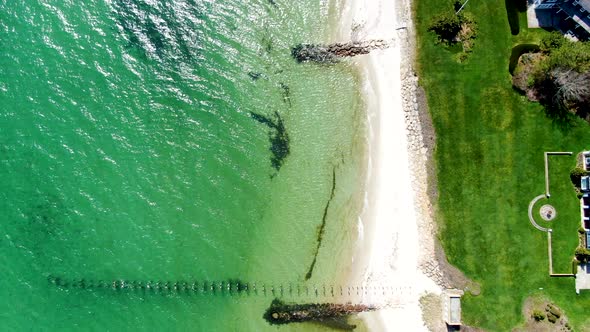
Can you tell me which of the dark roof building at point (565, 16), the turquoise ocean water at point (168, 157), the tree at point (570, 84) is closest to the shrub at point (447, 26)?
the dark roof building at point (565, 16)

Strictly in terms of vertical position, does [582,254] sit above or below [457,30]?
below

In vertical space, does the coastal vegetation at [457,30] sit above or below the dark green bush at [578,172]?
above

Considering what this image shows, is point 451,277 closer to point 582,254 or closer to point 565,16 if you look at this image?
point 582,254

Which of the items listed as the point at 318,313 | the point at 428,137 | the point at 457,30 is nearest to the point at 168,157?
the point at 318,313

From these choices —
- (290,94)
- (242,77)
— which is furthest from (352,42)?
(242,77)

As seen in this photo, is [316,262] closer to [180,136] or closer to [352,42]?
[180,136]

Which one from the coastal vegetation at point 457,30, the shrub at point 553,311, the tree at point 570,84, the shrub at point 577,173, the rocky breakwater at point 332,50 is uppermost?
the coastal vegetation at point 457,30

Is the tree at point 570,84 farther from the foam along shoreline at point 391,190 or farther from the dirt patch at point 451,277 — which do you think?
the dirt patch at point 451,277
